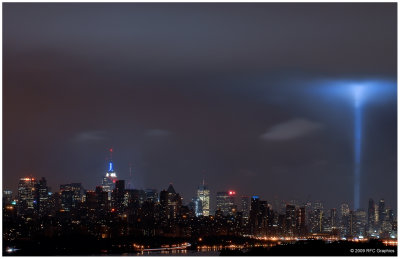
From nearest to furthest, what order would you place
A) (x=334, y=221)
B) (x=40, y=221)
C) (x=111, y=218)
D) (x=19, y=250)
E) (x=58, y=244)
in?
(x=19, y=250), (x=58, y=244), (x=40, y=221), (x=111, y=218), (x=334, y=221)

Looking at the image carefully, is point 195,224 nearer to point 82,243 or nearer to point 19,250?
point 82,243

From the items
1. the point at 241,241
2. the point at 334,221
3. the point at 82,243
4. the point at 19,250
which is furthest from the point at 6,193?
the point at 334,221

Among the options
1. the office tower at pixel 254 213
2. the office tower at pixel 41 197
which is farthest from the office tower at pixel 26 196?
the office tower at pixel 254 213

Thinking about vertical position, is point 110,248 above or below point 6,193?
below

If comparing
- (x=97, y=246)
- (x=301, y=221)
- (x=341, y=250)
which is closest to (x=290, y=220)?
(x=301, y=221)

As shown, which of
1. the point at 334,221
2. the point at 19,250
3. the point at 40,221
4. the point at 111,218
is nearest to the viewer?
the point at 19,250

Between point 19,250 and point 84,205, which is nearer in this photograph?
point 19,250

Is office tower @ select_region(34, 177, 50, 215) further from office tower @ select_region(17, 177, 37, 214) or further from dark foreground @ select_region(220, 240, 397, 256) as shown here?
dark foreground @ select_region(220, 240, 397, 256)

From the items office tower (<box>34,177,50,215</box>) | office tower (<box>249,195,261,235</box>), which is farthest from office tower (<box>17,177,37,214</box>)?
office tower (<box>249,195,261,235</box>)

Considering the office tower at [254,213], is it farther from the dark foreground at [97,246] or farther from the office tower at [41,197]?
the office tower at [41,197]
